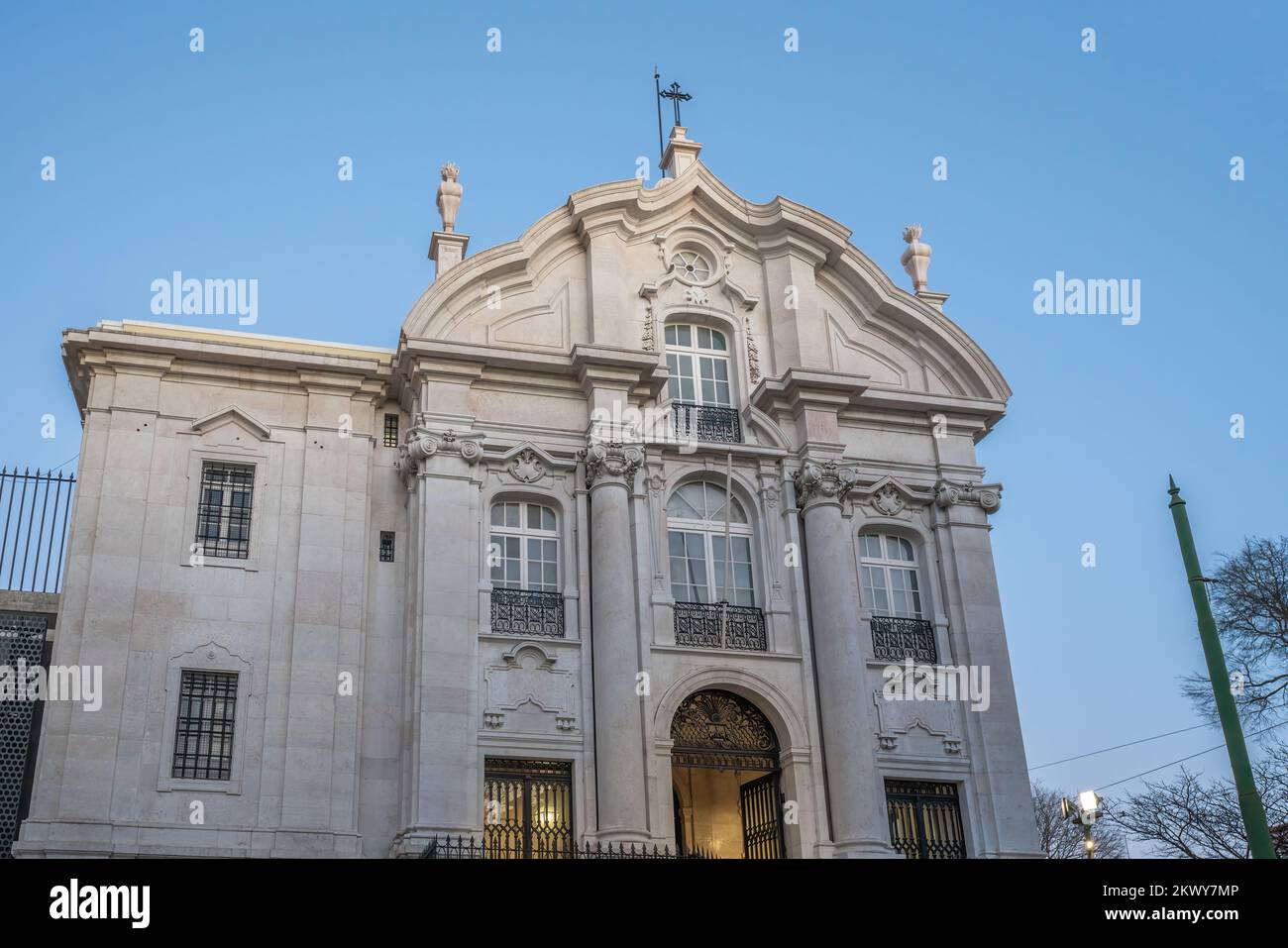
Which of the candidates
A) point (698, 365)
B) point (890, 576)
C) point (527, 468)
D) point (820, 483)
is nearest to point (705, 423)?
point (698, 365)

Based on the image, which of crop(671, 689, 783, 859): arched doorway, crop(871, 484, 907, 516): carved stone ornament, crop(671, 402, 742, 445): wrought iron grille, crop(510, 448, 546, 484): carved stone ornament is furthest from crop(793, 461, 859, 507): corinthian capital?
crop(510, 448, 546, 484): carved stone ornament

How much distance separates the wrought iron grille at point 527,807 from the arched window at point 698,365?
23.6 ft

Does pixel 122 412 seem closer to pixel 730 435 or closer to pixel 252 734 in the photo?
pixel 252 734

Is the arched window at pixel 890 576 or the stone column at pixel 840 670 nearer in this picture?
the stone column at pixel 840 670

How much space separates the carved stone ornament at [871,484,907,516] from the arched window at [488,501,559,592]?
5834mm

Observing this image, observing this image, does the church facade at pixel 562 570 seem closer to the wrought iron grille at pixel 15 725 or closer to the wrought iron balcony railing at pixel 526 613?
the wrought iron balcony railing at pixel 526 613

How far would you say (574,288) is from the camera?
25734 mm

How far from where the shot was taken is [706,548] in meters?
24.3

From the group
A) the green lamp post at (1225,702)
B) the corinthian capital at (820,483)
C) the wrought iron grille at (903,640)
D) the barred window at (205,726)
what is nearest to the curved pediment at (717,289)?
the corinthian capital at (820,483)

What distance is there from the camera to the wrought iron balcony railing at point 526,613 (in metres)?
22.5

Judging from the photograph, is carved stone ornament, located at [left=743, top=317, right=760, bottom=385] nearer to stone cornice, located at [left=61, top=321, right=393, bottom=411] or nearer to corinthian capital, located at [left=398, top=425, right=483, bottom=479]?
corinthian capital, located at [left=398, top=425, right=483, bottom=479]
